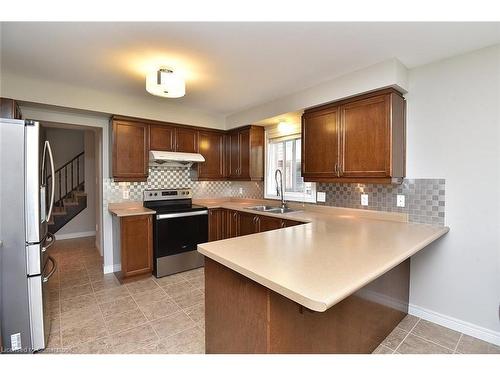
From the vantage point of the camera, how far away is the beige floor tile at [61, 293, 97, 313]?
2543 millimetres

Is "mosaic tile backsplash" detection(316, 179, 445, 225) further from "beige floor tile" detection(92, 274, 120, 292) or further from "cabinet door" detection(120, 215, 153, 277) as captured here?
"beige floor tile" detection(92, 274, 120, 292)

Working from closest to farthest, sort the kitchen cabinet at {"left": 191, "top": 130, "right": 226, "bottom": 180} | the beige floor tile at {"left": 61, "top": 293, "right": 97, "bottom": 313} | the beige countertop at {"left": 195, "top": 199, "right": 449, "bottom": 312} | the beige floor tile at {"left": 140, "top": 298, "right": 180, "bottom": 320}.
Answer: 1. the beige countertop at {"left": 195, "top": 199, "right": 449, "bottom": 312}
2. the beige floor tile at {"left": 140, "top": 298, "right": 180, "bottom": 320}
3. the beige floor tile at {"left": 61, "top": 293, "right": 97, "bottom": 313}
4. the kitchen cabinet at {"left": 191, "top": 130, "right": 226, "bottom": 180}

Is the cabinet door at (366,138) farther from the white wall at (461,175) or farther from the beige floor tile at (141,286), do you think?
the beige floor tile at (141,286)

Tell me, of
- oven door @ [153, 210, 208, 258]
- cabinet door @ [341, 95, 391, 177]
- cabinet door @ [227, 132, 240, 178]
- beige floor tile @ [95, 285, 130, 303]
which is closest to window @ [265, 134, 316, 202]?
cabinet door @ [227, 132, 240, 178]

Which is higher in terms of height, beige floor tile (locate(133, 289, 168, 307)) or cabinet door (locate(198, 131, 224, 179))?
cabinet door (locate(198, 131, 224, 179))

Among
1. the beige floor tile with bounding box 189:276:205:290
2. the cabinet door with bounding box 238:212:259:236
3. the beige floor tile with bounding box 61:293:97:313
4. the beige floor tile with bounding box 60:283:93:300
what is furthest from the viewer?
the cabinet door with bounding box 238:212:259:236

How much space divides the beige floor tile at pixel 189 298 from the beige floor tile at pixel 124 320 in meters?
0.38

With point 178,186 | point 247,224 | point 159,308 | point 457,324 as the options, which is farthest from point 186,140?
point 457,324

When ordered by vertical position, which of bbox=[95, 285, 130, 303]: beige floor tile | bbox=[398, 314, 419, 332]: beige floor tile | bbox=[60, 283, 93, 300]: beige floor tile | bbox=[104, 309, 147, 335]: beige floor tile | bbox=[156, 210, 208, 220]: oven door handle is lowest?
bbox=[398, 314, 419, 332]: beige floor tile

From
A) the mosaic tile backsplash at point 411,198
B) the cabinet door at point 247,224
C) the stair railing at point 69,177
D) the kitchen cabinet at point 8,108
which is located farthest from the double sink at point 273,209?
the stair railing at point 69,177

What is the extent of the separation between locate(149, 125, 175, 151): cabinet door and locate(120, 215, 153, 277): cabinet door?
102cm

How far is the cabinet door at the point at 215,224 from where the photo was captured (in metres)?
3.81
